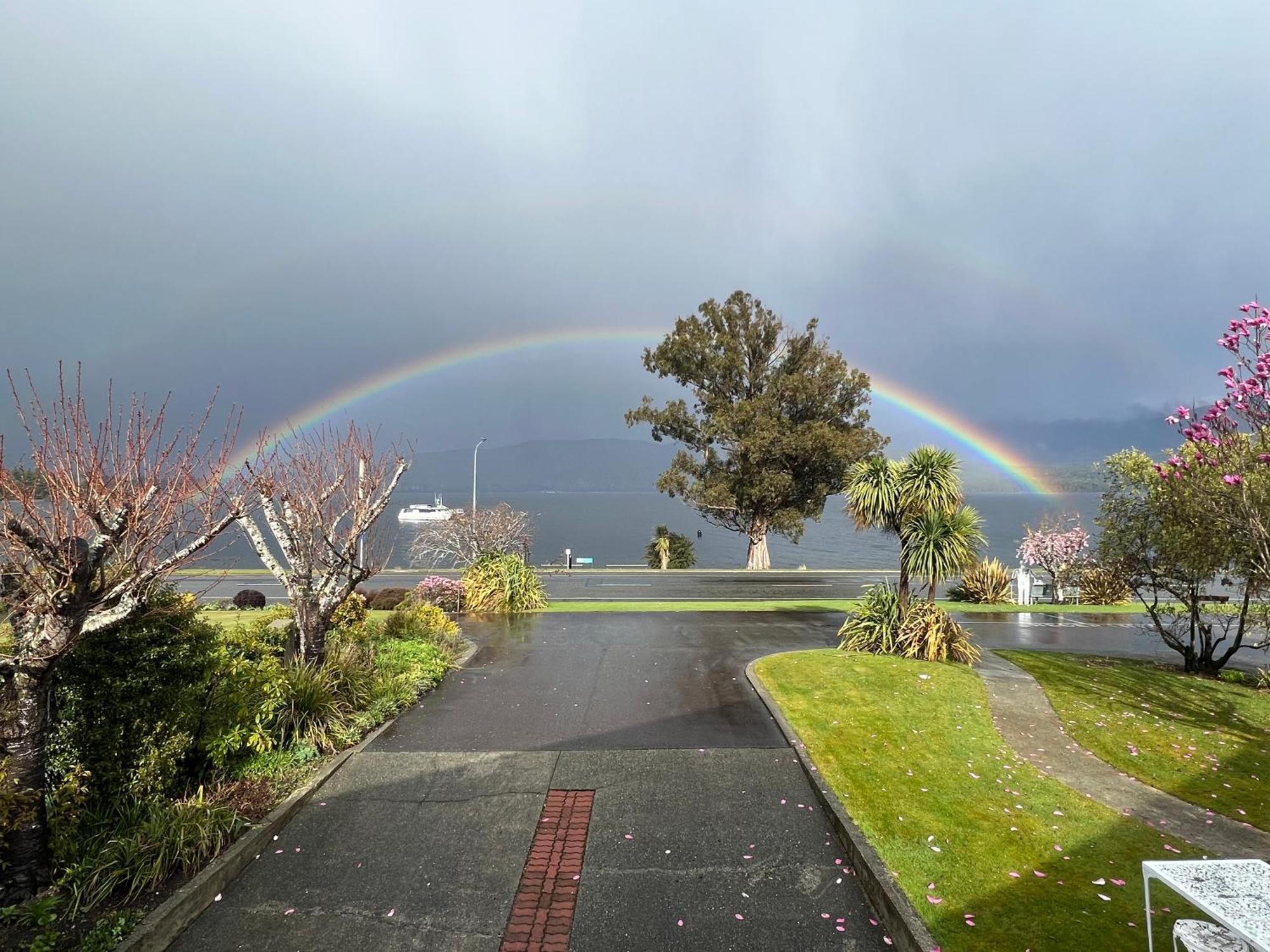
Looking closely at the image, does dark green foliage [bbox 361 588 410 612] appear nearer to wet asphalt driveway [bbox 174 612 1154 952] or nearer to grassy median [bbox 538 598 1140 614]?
grassy median [bbox 538 598 1140 614]

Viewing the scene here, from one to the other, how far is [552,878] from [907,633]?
9569 mm

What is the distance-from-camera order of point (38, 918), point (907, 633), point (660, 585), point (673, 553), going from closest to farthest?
point (38, 918), point (907, 633), point (660, 585), point (673, 553)

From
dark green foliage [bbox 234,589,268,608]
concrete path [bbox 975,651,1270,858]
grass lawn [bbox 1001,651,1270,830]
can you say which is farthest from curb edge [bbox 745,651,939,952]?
dark green foliage [bbox 234,589,268,608]

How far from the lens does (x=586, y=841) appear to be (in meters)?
5.52

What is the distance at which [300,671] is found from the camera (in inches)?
314

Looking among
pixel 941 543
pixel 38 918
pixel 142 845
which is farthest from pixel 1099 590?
pixel 38 918

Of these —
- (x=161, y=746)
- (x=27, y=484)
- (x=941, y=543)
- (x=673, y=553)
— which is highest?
(x=941, y=543)

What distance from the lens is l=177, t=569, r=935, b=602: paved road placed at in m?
22.6

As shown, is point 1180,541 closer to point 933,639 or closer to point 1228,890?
point 933,639

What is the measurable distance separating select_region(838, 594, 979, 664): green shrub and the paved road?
9.02 metres

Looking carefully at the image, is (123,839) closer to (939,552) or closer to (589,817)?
(589,817)

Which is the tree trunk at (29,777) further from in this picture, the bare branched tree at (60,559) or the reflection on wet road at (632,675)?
the reflection on wet road at (632,675)

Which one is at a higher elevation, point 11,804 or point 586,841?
point 11,804

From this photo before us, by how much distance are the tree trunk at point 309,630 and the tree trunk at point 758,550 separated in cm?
3198
